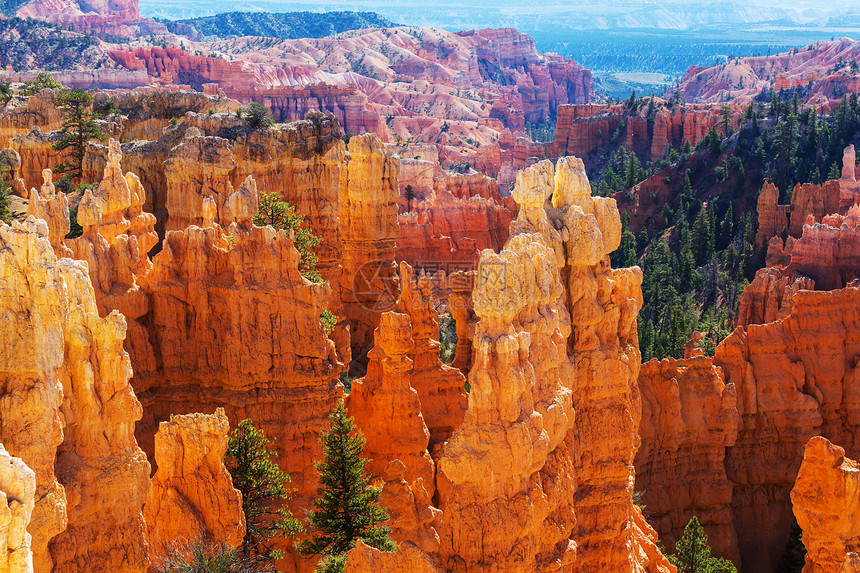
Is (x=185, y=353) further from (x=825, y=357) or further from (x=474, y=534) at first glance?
(x=825, y=357)

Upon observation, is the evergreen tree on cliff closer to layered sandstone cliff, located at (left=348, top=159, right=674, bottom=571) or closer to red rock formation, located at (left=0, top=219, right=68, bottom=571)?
layered sandstone cliff, located at (left=348, top=159, right=674, bottom=571)

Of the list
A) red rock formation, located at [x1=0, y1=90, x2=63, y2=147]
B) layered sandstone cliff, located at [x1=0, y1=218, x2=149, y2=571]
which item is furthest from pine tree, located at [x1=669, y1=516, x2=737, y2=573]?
red rock formation, located at [x1=0, y1=90, x2=63, y2=147]

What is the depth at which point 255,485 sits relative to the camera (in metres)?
19.7

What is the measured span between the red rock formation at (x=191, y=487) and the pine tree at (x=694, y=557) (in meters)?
12.3

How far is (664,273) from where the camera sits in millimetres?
64750

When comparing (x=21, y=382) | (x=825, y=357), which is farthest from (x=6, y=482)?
(x=825, y=357)

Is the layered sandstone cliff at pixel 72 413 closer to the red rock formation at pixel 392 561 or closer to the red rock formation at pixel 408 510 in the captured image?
the red rock formation at pixel 392 561

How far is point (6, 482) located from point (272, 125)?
29.4 m

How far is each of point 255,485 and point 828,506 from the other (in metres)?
11.2

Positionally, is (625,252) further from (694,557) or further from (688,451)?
(694,557)

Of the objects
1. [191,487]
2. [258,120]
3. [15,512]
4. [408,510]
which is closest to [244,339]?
[408,510]

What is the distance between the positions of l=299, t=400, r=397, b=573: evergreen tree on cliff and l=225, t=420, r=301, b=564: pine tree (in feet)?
2.05

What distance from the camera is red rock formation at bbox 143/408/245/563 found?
Answer: 1689 cm

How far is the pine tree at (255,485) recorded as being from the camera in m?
19.5
